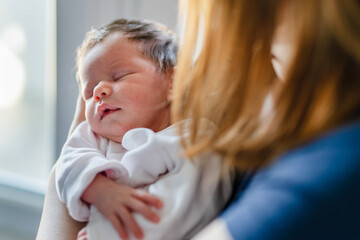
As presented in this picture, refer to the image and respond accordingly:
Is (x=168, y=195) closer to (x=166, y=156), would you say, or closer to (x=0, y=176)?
(x=166, y=156)

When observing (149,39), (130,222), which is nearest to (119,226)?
(130,222)

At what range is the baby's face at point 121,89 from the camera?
0.98 m

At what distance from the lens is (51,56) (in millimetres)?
1609

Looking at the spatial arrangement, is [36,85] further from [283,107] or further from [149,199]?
[283,107]

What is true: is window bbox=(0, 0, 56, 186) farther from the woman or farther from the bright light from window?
the woman

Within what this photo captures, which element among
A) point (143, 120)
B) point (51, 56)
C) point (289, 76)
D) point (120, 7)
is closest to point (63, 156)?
point (143, 120)

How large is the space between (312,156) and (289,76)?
121mm

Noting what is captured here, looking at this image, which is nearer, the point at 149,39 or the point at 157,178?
the point at 157,178

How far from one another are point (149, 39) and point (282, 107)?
55cm

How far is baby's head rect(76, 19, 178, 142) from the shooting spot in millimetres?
986

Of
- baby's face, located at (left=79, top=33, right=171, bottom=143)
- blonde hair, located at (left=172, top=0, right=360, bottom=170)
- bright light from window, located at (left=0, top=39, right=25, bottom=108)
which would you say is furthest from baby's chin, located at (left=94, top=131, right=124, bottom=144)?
bright light from window, located at (left=0, top=39, right=25, bottom=108)

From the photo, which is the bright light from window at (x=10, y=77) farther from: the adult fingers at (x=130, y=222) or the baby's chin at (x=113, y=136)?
the adult fingers at (x=130, y=222)

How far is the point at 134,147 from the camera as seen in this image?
892mm

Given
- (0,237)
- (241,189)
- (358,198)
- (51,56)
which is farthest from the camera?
(0,237)
